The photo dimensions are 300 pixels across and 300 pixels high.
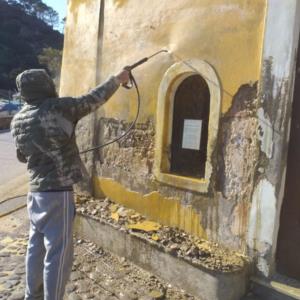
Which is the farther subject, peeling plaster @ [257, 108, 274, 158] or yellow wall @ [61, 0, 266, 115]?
yellow wall @ [61, 0, 266, 115]

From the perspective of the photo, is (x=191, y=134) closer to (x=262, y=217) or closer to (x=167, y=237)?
(x=167, y=237)

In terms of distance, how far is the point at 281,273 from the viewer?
411cm

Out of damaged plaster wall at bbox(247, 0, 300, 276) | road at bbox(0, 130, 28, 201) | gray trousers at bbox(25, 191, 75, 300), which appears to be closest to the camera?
gray trousers at bbox(25, 191, 75, 300)

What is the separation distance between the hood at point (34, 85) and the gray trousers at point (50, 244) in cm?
79

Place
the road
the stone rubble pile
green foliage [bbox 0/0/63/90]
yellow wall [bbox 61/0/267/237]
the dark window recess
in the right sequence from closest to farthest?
the stone rubble pile → yellow wall [bbox 61/0/267/237] → the dark window recess → the road → green foliage [bbox 0/0/63/90]

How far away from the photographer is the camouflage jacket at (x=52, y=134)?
3.34 m

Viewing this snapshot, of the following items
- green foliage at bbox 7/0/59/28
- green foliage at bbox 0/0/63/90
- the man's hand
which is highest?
green foliage at bbox 7/0/59/28

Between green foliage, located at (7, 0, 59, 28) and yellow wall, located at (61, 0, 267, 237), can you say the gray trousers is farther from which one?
green foliage, located at (7, 0, 59, 28)

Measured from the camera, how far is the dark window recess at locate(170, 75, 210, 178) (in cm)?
490

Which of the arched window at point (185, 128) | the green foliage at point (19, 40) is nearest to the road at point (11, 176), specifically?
the arched window at point (185, 128)

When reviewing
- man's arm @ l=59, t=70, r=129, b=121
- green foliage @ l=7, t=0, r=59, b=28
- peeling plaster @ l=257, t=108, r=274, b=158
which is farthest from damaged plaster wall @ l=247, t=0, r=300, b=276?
green foliage @ l=7, t=0, r=59, b=28

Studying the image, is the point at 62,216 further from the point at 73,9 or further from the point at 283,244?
the point at 73,9

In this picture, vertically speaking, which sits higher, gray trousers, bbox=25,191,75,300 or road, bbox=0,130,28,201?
gray trousers, bbox=25,191,75,300

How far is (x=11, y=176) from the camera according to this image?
1035 centimetres
